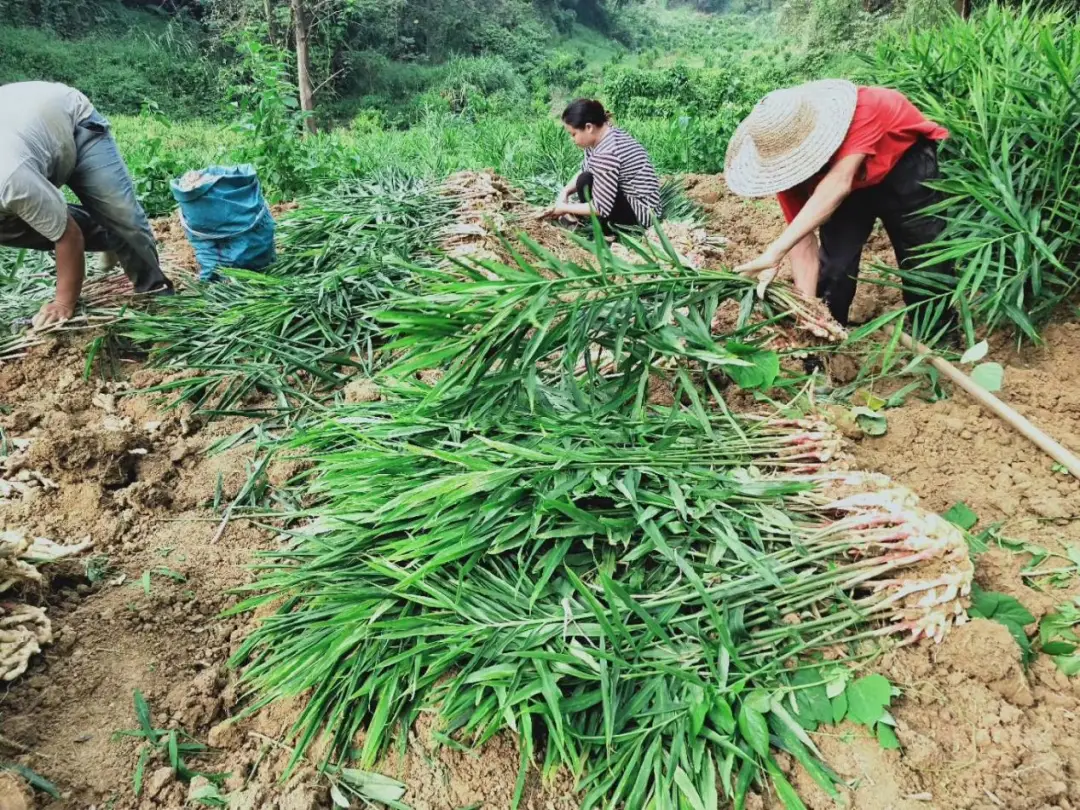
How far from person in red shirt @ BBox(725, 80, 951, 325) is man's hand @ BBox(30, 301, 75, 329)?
3220mm

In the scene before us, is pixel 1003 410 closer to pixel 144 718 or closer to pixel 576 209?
pixel 144 718

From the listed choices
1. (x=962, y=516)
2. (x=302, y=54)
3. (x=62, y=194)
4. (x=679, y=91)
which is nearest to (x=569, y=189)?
(x=62, y=194)

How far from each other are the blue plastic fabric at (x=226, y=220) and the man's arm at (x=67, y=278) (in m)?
0.62

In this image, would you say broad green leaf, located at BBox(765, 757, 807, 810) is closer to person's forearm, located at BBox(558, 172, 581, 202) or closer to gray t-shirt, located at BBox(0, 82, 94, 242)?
gray t-shirt, located at BBox(0, 82, 94, 242)

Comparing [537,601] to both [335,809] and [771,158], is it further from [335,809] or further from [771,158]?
[771,158]

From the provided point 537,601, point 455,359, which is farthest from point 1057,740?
point 455,359

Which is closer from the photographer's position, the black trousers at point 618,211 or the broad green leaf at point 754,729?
the broad green leaf at point 754,729

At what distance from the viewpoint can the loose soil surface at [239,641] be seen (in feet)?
4.62

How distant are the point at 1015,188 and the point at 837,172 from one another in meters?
0.98

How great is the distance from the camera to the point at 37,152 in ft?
10.1

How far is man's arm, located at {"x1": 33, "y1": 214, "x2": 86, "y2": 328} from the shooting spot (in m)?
3.24

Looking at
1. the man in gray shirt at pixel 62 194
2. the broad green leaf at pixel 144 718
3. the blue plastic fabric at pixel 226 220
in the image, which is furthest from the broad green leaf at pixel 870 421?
the man in gray shirt at pixel 62 194

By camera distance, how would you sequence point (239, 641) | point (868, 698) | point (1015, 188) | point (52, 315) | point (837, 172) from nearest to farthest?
point (868, 698)
point (239, 641)
point (837, 172)
point (1015, 188)
point (52, 315)

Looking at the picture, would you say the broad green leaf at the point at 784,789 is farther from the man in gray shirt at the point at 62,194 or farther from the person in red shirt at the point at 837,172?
the man in gray shirt at the point at 62,194
